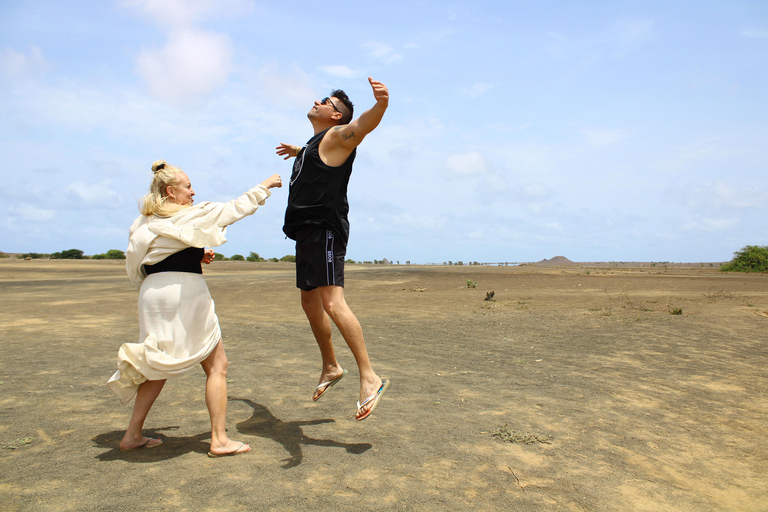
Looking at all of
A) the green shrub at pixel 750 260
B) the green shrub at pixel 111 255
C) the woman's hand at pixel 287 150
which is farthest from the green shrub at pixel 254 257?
the woman's hand at pixel 287 150

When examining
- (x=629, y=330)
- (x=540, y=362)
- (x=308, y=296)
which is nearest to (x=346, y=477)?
(x=308, y=296)

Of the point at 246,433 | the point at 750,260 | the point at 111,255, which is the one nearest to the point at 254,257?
the point at 111,255

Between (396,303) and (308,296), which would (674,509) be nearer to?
(308,296)

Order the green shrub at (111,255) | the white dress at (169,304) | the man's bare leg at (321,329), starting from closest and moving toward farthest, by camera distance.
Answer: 1. the white dress at (169,304)
2. the man's bare leg at (321,329)
3. the green shrub at (111,255)

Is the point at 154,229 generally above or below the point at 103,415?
above

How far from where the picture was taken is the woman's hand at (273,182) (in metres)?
3.34

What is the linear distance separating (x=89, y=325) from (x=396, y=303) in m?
7.09

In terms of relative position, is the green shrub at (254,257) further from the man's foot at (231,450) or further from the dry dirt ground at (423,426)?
the man's foot at (231,450)

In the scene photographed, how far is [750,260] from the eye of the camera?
34281 mm

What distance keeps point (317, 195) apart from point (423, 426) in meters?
1.84

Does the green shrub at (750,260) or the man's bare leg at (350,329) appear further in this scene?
the green shrub at (750,260)

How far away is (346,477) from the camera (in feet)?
9.12

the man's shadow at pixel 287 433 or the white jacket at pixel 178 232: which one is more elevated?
the white jacket at pixel 178 232

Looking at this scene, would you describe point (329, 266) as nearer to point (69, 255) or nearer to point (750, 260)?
point (750, 260)
